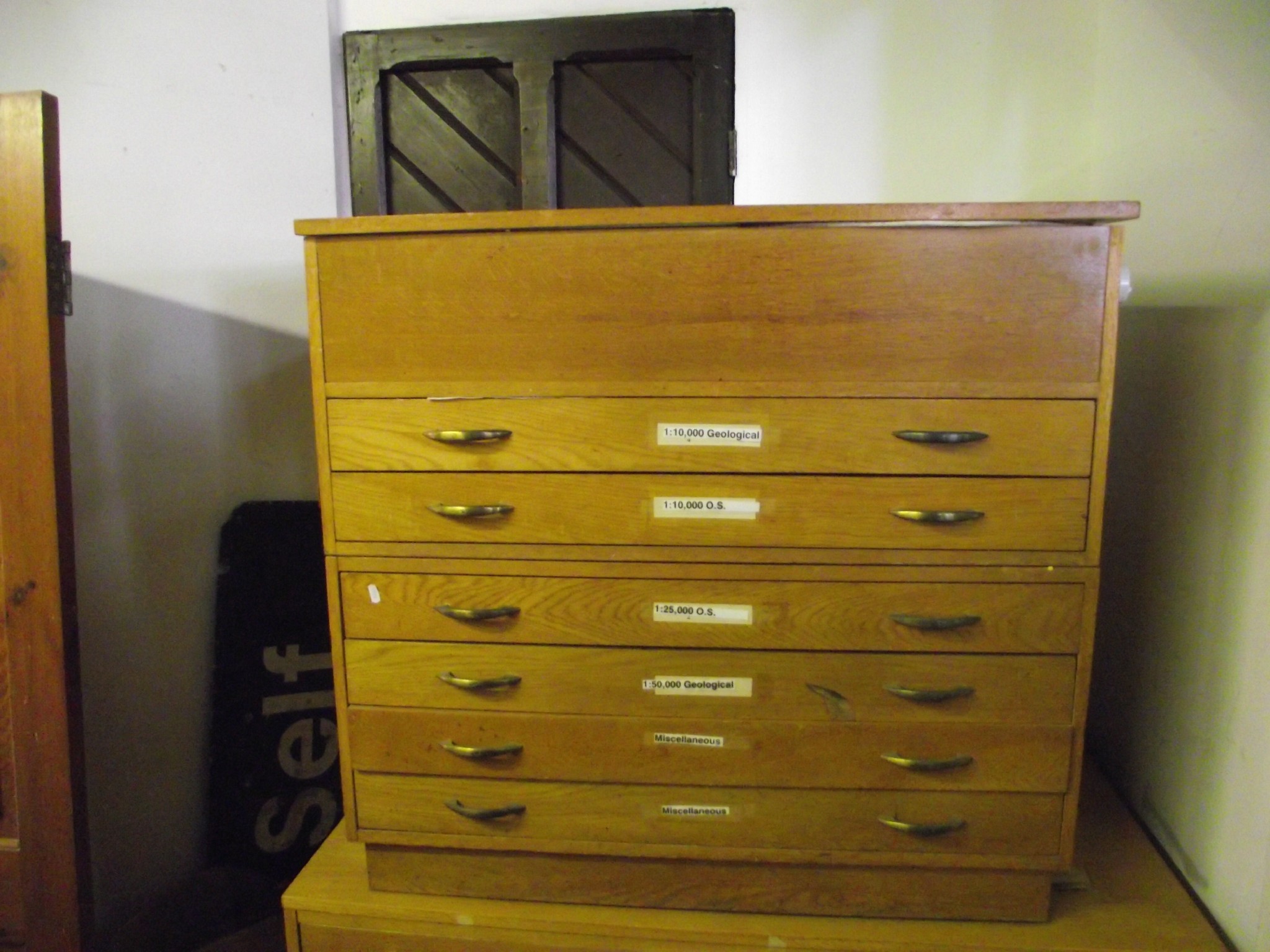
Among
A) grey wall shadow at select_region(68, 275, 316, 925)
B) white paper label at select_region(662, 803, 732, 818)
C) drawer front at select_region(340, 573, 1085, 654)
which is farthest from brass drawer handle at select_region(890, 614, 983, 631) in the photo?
grey wall shadow at select_region(68, 275, 316, 925)

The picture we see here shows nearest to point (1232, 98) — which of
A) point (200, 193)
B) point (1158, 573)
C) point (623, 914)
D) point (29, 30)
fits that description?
point (1158, 573)

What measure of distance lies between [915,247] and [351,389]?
74 cm

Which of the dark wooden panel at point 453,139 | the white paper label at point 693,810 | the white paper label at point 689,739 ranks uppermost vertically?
the dark wooden panel at point 453,139

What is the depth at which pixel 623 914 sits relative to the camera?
1009 mm

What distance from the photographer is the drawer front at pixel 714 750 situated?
3.08 feet

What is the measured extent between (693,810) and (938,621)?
43cm

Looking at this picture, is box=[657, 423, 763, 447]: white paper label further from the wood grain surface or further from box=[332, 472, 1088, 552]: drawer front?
the wood grain surface

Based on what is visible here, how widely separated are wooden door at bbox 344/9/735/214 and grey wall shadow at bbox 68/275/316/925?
44 cm

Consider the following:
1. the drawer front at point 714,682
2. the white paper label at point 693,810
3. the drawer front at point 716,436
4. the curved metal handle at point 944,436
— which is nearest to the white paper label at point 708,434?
the drawer front at point 716,436

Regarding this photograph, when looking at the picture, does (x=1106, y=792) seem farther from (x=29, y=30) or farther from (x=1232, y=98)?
→ (x=29, y=30)

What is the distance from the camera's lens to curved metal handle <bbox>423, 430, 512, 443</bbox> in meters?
0.91

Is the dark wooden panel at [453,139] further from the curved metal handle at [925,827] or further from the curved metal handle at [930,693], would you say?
the curved metal handle at [925,827]

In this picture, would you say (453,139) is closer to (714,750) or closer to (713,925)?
(714,750)

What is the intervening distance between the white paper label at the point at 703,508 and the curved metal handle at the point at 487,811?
1.54 ft
